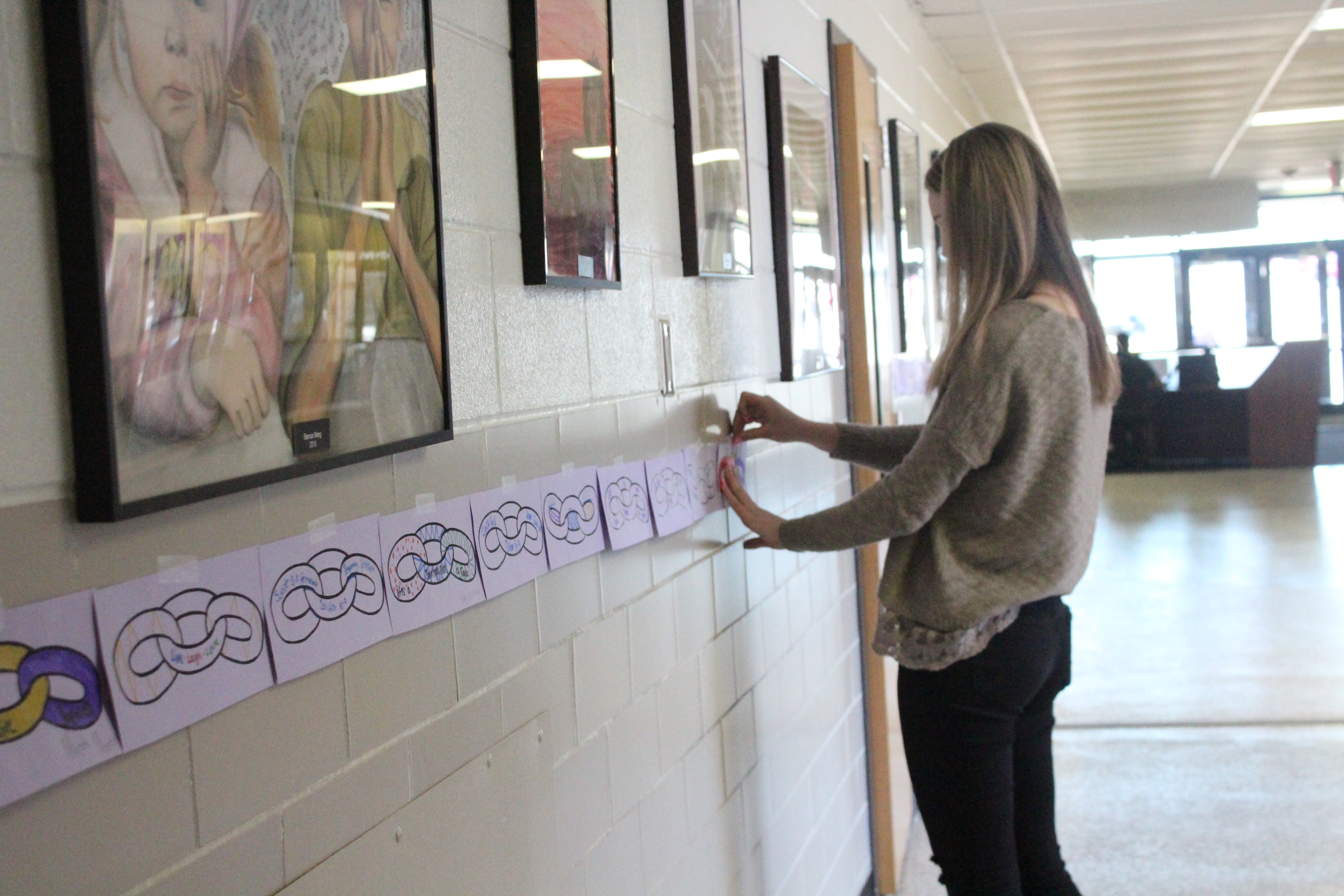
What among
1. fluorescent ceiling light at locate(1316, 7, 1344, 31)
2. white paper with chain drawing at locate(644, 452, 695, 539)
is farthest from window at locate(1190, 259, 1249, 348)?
white paper with chain drawing at locate(644, 452, 695, 539)

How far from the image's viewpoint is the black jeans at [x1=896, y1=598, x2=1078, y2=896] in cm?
177

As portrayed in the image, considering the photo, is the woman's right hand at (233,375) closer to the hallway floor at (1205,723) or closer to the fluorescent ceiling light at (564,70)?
the fluorescent ceiling light at (564,70)

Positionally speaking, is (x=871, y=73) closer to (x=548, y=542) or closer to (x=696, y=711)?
(x=696, y=711)

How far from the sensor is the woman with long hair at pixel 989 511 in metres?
1.68

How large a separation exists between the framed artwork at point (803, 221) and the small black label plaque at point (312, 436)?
1.43m

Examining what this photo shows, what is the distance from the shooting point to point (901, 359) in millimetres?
3805

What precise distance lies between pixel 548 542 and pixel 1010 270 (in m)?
0.86

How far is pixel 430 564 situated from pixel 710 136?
1.01m

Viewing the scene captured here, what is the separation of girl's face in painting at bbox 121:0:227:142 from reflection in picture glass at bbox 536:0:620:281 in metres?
0.51

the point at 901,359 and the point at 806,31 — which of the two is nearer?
the point at 806,31

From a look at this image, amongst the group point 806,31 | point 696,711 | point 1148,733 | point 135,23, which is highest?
point 806,31

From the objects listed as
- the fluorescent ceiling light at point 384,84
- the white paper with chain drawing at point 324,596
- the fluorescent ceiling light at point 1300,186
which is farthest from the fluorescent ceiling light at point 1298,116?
the white paper with chain drawing at point 324,596

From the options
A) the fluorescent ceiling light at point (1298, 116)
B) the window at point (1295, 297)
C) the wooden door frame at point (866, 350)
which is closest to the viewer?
the wooden door frame at point (866, 350)

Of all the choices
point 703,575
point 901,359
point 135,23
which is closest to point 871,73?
point 901,359
